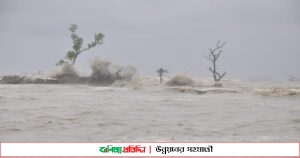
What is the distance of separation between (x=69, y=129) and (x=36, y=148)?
2.98 metres

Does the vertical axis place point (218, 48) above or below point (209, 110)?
above

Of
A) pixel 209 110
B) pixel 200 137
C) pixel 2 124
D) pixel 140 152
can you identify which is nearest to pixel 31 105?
pixel 2 124

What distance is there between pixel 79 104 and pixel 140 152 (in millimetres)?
9072

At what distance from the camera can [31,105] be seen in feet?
51.9

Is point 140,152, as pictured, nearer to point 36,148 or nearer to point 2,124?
point 36,148

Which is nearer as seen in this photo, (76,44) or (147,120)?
(147,120)

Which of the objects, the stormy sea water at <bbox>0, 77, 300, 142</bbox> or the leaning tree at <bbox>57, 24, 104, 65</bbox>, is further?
the leaning tree at <bbox>57, 24, 104, 65</bbox>

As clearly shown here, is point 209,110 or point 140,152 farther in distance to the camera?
point 209,110

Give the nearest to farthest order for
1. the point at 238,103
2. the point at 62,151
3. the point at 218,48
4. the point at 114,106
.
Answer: the point at 62,151, the point at 114,106, the point at 238,103, the point at 218,48

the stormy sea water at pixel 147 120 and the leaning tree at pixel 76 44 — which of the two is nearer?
the stormy sea water at pixel 147 120

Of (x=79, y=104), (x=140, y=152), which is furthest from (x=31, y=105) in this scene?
(x=140, y=152)

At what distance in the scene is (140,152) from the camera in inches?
295

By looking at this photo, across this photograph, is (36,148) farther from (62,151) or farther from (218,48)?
(218,48)

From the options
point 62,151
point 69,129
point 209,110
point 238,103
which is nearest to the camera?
point 62,151
